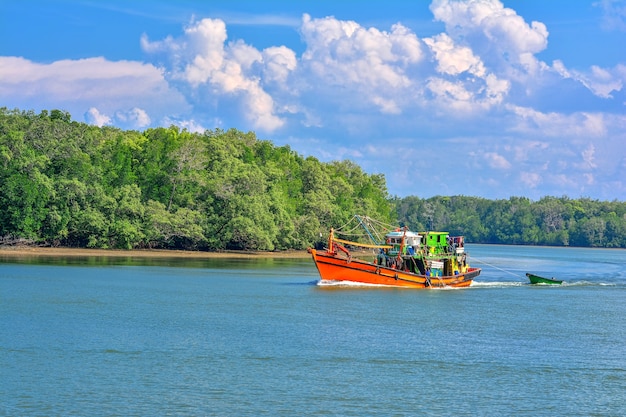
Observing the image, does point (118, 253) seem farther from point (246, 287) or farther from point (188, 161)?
point (246, 287)

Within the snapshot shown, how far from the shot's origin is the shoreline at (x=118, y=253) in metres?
105

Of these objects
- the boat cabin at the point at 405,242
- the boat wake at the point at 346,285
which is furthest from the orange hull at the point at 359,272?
the boat cabin at the point at 405,242

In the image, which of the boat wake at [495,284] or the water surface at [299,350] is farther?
the boat wake at [495,284]

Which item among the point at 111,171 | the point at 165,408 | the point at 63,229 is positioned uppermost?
the point at 111,171

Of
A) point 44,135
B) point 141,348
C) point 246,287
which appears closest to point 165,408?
point 141,348

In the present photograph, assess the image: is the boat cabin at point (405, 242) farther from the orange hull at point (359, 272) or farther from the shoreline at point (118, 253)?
the shoreline at point (118, 253)

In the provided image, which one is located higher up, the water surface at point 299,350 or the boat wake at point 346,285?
the boat wake at point 346,285

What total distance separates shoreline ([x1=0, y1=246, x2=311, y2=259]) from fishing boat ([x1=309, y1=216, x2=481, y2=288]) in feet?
137

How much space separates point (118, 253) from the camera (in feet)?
368

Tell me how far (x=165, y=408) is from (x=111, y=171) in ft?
292

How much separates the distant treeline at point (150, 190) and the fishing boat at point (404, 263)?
43.5 m

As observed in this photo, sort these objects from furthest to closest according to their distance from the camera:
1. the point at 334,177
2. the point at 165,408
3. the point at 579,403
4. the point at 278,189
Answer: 1. the point at 334,177
2. the point at 278,189
3. the point at 579,403
4. the point at 165,408

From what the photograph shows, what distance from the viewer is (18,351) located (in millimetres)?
39969

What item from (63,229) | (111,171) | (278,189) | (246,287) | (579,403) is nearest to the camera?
(579,403)
